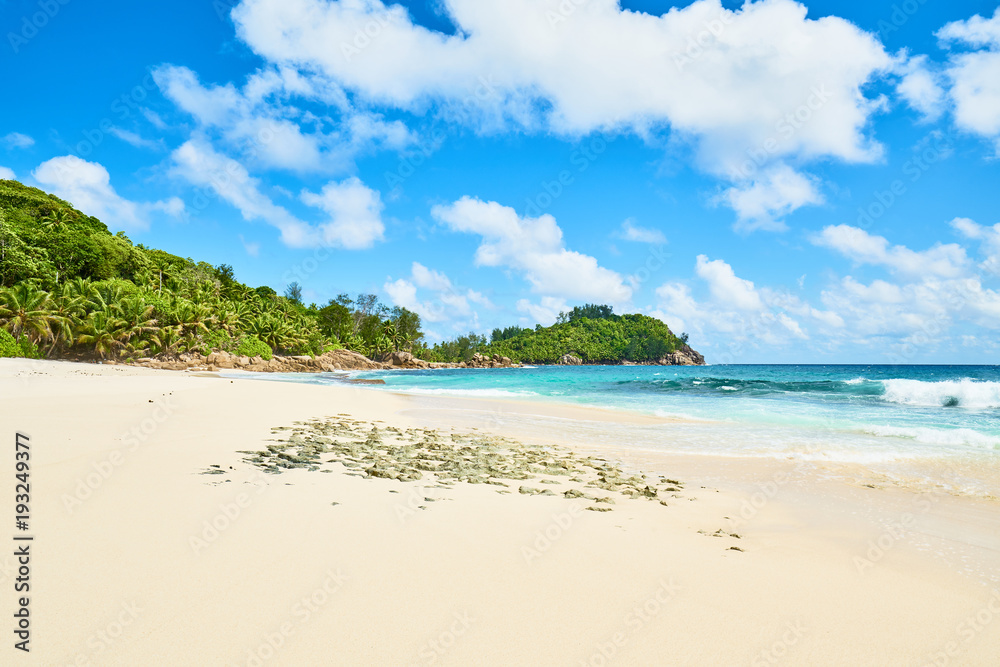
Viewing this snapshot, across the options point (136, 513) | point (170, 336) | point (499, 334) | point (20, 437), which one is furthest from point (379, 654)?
point (499, 334)

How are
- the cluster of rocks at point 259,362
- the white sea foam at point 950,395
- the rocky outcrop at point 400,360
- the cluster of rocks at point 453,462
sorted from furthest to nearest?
the rocky outcrop at point 400,360 < the cluster of rocks at point 259,362 < the white sea foam at point 950,395 < the cluster of rocks at point 453,462

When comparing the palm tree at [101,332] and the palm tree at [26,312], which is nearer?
the palm tree at [26,312]

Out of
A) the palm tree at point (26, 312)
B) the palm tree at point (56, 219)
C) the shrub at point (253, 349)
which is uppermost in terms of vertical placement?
the palm tree at point (56, 219)

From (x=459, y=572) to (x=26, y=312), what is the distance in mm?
50523

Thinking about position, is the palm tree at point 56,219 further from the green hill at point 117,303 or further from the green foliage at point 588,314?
the green foliage at point 588,314

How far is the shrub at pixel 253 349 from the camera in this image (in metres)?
59.8

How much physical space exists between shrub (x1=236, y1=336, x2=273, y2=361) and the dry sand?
59.1m

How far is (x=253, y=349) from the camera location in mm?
61250

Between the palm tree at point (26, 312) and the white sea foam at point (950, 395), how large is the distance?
59395 mm

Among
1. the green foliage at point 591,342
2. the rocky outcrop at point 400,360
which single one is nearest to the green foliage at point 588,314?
the green foliage at point 591,342

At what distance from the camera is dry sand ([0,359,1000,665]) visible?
2.61m

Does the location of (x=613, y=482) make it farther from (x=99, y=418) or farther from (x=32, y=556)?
(x=99, y=418)

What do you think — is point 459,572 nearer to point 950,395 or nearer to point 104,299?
point 950,395

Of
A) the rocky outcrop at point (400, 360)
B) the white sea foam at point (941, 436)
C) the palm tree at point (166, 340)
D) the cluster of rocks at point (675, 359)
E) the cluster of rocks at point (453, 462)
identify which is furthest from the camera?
the cluster of rocks at point (675, 359)
